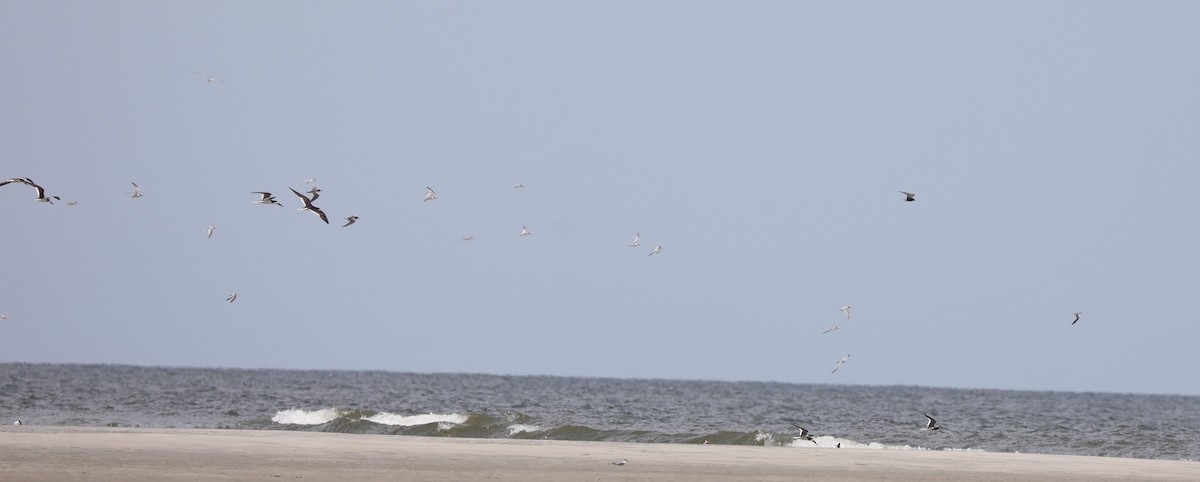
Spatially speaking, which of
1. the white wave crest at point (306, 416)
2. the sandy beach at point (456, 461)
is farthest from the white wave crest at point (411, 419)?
the sandy beach at point (456, 461)

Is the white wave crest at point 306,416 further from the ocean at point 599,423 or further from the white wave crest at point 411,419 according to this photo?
the white wave crest at point 411,419

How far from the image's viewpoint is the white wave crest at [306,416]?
39688 mm

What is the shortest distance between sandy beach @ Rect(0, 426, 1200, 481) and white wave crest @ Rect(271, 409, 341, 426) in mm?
11128

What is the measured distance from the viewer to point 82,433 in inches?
1041

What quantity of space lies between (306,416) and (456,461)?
21658 mm

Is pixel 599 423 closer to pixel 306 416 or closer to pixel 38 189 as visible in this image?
pixel 306 416

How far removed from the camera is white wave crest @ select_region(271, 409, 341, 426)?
1563 inches

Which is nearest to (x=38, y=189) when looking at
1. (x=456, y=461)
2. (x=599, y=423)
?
(x=456, y=461)

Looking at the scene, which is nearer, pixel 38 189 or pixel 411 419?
pixel 38 189

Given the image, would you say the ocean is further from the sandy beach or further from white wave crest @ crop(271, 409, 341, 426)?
the sandy beach

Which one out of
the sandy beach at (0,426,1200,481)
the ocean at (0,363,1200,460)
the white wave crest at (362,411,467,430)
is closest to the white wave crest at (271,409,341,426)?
the ocean at (0,363,1200,460)

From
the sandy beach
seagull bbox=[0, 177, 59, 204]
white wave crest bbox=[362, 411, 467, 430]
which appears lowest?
the sandy beach

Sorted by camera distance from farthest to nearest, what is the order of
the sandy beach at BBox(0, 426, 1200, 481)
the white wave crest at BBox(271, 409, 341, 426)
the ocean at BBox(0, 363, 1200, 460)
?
1. the white wave crest at BBox(271, 409, 341, 426)
2. the ocean at BBox(0, 363, 1200, 460)
3. the sandy beach at BBox(0, 426, 1200, 481)

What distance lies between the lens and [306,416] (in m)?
41.9
